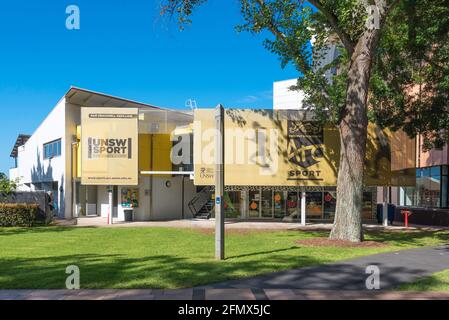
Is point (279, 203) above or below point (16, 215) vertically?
above

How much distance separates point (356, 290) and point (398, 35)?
13.9 meters

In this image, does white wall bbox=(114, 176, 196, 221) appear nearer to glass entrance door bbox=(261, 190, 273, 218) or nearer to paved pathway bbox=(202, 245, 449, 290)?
glass entrance door bbox=(261, 190, 273, 218)

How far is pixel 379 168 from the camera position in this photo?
24.3 metres

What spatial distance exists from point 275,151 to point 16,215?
13626 mm

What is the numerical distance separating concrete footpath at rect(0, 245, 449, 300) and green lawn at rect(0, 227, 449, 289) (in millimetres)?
463

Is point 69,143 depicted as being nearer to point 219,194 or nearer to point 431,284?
point 219,194

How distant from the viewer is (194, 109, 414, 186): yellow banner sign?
24.0m

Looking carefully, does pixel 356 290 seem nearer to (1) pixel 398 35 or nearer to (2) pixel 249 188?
(1) pixel 398 35

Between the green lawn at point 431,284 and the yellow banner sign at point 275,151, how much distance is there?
1514 cm

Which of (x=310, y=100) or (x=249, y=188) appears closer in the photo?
(x=310, y=100)

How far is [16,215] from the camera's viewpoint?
2302 cm

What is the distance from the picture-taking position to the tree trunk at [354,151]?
14992 mm

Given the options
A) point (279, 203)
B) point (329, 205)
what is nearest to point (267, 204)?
point (279, 203)
